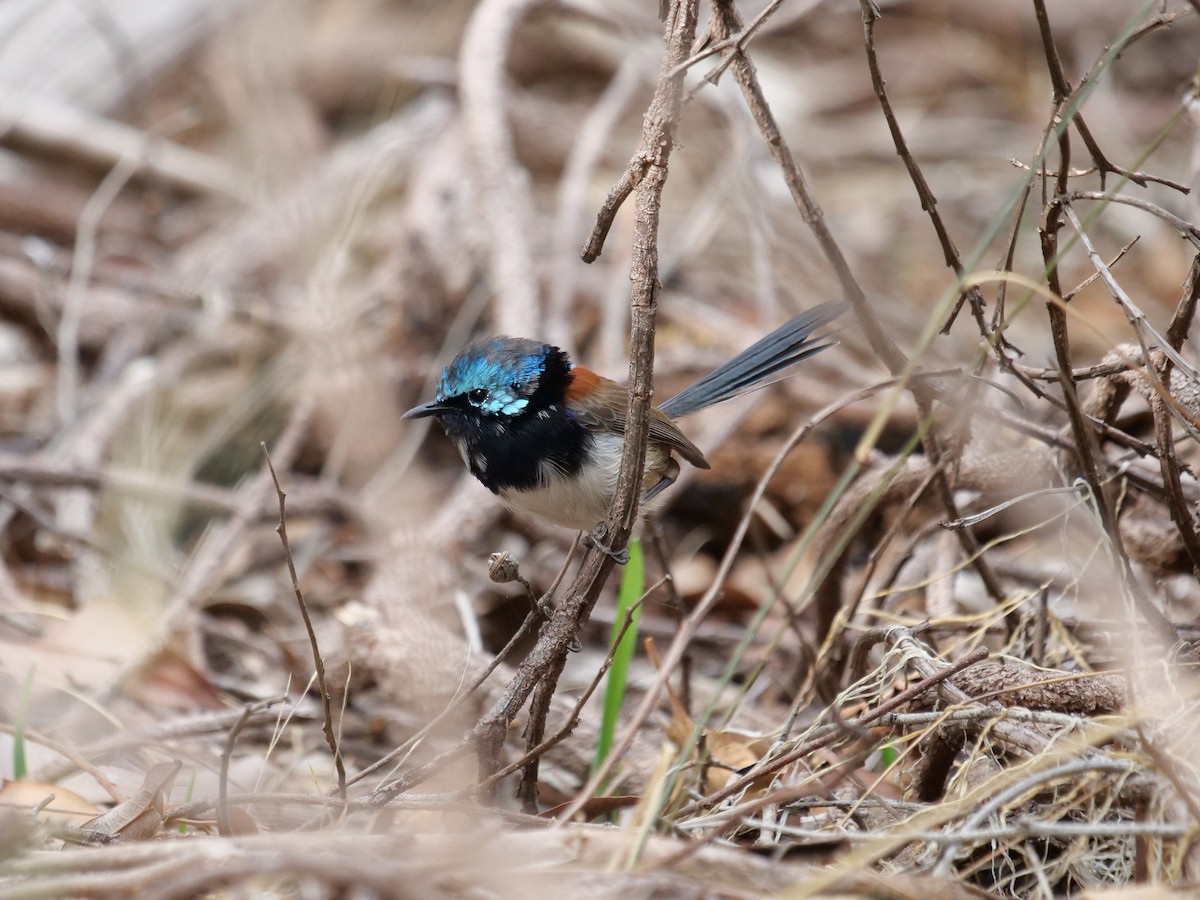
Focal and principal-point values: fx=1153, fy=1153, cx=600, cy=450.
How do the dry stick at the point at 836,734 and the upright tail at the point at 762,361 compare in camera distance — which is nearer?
the dry stick at the point at 836,734

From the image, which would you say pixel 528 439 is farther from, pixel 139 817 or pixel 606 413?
pixel 139 817

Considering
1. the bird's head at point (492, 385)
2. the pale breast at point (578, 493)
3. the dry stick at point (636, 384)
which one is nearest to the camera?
the dry stick at point (636, 384)

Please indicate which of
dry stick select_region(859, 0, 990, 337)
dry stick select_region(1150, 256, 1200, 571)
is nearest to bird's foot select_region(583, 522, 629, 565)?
dry stick select_region(859, 0, 990, 337)

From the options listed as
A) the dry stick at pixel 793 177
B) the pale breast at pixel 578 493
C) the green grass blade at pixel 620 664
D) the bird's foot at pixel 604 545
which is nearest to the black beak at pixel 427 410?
the pale breast at pixel 578 493

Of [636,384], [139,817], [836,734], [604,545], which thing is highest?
[636,384]

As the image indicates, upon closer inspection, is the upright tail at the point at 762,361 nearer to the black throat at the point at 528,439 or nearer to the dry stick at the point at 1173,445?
the black throat at the point at 528,439

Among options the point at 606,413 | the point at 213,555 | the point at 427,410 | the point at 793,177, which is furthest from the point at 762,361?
the point at 213,555

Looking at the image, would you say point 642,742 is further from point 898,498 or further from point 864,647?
point 898,498

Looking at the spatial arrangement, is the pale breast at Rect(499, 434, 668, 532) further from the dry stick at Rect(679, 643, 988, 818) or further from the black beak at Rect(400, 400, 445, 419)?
the dry stick at Rect(679, 643, 988, 818)
